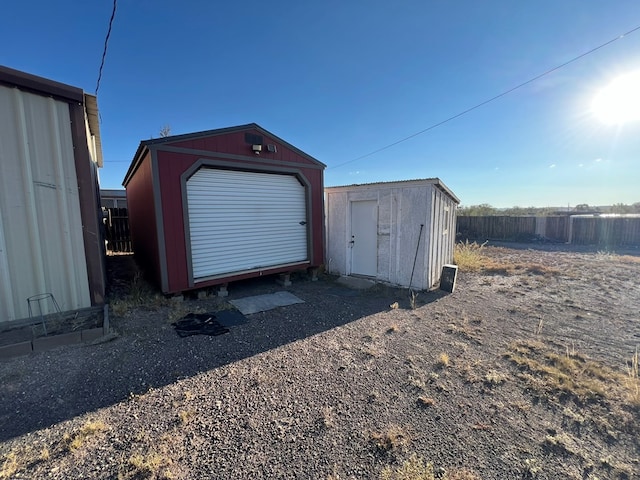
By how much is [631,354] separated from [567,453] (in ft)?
8.52

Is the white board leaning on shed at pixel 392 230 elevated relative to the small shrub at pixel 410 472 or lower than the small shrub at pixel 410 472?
elevated

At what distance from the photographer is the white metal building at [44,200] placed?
11.5 ft

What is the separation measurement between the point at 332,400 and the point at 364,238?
16.4ft

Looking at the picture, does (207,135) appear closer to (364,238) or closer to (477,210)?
(364,238)

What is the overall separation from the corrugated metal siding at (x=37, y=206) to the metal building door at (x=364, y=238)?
565 cm

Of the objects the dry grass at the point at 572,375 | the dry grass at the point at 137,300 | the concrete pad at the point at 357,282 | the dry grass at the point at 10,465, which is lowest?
the dry grass at the point at 572,375

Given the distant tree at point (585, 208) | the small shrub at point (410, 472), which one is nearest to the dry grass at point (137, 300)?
the small shrub at point (410, 472)

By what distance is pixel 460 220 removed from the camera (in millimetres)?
18688

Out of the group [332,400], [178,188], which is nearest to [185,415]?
[332,400]

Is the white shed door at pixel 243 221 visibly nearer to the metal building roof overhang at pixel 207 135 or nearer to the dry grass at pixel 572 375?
the metal building roof overhang at pixel 207 135

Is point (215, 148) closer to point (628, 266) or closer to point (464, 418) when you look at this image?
point (464, 418)

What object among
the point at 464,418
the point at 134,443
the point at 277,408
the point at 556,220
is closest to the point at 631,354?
the point at 464,418

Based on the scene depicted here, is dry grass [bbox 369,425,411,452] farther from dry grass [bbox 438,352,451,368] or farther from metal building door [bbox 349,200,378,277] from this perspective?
metal building door [bbox 349,200,378,277]

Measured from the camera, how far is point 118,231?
453 inches
